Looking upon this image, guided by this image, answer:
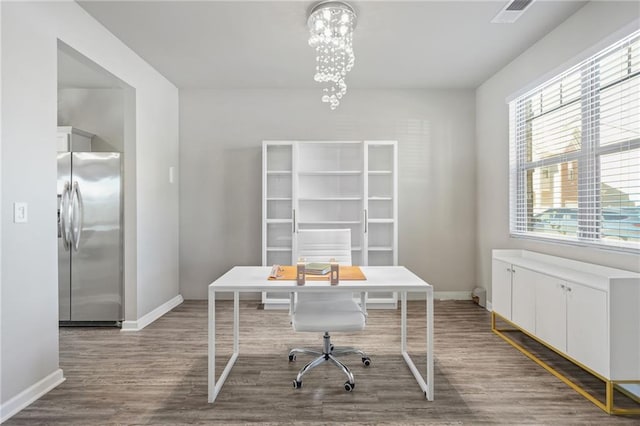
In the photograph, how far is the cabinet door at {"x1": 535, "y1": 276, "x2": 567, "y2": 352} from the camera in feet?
8.04

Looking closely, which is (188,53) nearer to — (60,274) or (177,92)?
(177,92)

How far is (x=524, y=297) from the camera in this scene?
2912 millimetres

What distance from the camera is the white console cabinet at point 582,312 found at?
2.04 metres

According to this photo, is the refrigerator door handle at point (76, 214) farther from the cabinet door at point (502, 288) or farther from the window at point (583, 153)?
the window at point (583, 153)

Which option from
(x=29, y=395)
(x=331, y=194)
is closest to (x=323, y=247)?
(x=331, y=194)

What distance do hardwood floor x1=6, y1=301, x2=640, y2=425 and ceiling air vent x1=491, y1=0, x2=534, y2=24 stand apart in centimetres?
274

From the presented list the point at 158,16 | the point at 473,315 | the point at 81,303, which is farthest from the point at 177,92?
the point at 473,315

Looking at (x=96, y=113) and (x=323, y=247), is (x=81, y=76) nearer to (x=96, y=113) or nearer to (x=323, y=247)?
(x=96, y=113)

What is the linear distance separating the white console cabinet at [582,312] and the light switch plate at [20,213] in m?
3.52

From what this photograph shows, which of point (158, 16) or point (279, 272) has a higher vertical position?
point (158, 16)

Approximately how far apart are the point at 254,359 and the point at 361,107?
3.31 metres

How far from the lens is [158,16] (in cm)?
288

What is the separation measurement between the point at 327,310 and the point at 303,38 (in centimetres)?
241

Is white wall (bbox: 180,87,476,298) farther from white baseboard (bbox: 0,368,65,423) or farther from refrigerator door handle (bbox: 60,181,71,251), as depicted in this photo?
white baseboard (bbox: 0,368,65,423)
